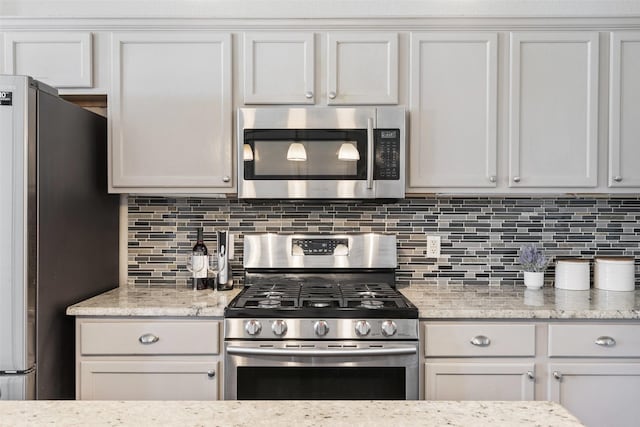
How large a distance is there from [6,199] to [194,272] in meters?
0.91

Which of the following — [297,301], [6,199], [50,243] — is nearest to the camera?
[6,199]

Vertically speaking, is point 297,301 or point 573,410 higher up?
point 297,301

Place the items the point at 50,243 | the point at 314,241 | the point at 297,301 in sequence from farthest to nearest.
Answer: the point at 314,241 → the point at 297,301 → the point at 50,243

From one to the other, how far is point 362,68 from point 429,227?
928mm

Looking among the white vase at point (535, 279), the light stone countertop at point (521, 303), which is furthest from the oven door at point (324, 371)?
the white vase at point (535, 279)

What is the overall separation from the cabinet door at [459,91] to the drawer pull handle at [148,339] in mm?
1525

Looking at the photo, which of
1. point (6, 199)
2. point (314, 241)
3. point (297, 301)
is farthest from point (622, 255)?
point (6, 199)

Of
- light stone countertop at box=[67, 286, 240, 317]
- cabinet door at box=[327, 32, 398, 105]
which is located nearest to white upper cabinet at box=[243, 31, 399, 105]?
cabinet door at box=[327, 32, 398, 105]

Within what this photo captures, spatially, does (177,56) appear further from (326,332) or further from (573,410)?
(573,410)

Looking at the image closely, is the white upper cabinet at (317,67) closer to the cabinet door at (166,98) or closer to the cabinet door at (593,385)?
the cabinet door at (166,98)

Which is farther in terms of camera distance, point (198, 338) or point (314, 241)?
point (314, 241)

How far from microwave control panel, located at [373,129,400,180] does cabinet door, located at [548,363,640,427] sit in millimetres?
1071

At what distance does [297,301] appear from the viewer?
208 cm

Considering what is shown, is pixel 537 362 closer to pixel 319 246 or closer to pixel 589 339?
pixel 589 339
